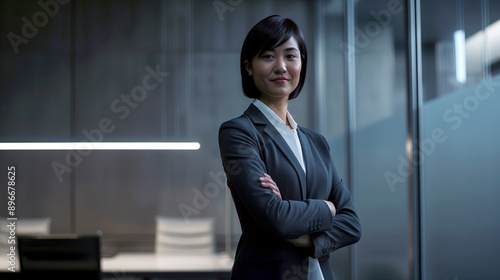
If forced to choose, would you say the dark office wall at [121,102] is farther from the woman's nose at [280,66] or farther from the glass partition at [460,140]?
the woman's nose at [280,66]

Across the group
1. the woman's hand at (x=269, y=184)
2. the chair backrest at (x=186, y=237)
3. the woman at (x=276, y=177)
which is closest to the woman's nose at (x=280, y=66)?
the woman at (x=276, y=177)

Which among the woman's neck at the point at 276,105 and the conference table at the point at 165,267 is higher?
the woman's neck at the point at 276,105

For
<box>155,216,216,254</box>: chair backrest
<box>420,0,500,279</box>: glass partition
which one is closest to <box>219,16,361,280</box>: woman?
<box>420,0,500,279</box>: glass partition

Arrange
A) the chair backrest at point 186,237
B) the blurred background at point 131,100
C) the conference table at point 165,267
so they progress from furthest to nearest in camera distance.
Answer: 1. the blurred background at point 131,100
2. the chair backrest at point 186,237
3. the conference table at point 165,267

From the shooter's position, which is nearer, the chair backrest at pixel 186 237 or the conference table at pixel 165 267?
the conference table at pixel 165 267

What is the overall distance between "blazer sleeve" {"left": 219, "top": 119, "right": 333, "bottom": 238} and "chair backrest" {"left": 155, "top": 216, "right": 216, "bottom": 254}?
3446 millimetres

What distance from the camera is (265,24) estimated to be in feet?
3.79

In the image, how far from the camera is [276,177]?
1.15m

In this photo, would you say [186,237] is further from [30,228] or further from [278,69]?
[278,69]

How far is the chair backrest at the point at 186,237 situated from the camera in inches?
177

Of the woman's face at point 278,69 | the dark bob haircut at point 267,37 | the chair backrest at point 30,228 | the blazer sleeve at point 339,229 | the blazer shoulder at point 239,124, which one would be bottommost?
the chair backrest at point 30,228

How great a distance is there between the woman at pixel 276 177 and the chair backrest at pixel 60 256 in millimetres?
1989

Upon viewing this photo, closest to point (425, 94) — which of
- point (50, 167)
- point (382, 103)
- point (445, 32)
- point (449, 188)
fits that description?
point (445, 32)

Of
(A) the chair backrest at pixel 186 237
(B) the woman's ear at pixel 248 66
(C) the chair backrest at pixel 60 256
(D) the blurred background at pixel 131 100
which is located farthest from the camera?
(D) the blurred background at pixel 131 100
